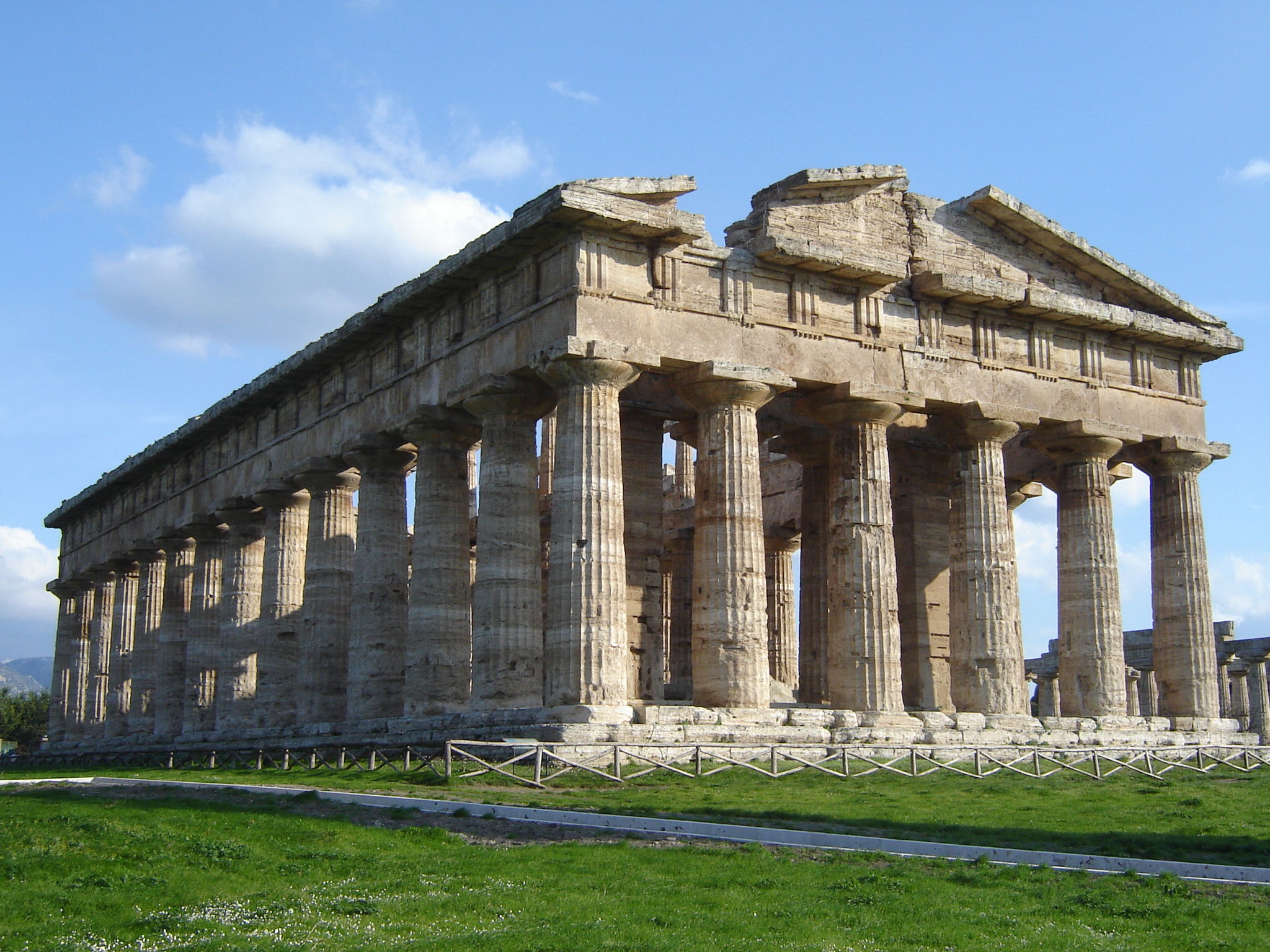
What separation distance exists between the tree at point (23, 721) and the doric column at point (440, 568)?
63.3 m

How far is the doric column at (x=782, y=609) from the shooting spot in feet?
136

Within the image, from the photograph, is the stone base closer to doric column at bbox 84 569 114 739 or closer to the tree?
doric column at bbox 84 569 114 739

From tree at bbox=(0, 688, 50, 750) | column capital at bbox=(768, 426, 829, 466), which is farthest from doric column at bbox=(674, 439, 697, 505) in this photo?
tree at bbox=(0, 688, 50, 750)

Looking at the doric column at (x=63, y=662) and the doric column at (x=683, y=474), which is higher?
the doric column at (x=683, y=474)


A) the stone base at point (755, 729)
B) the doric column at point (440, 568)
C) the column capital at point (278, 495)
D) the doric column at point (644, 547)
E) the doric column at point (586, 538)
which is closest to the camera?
the stone base at point (755, 729)

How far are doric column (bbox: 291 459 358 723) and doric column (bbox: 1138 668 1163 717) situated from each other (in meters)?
34.0

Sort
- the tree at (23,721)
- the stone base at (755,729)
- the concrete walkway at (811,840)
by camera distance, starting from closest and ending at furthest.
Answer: the concrete walkway at (811,840), the stone base at (755,729), the tree at (23,721)

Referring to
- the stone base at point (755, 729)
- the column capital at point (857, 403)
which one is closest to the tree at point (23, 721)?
the stone base at point (755, 729)

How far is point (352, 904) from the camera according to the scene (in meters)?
13.8

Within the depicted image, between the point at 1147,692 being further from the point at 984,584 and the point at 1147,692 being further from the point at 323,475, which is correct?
the point at 323,475

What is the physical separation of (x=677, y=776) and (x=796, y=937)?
482 inches

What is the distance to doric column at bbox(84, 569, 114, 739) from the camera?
5459cm

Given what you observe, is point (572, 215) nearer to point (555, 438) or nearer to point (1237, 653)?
point (555, 438)

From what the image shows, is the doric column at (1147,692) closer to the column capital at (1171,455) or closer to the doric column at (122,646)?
the column capital at (1171,455)
